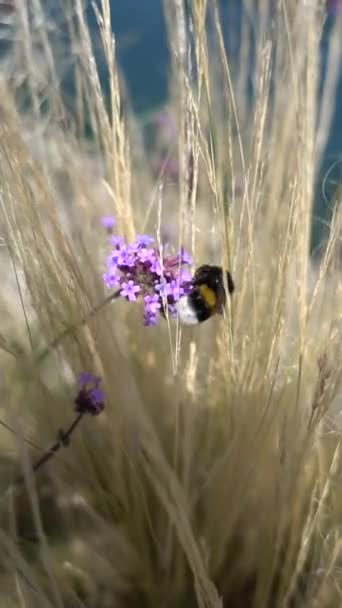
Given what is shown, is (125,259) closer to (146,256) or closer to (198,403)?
(146,256)

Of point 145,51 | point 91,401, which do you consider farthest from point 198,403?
point 145,51

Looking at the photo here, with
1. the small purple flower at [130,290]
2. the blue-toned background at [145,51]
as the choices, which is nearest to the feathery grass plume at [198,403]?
the small purple flower at [130,290]

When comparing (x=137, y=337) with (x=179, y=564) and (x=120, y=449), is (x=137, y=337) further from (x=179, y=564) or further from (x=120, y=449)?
(x=179, y=564)

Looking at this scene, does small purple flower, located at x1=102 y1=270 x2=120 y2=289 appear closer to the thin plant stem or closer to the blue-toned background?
the thin plant stem

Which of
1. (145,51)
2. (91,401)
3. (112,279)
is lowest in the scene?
(91,401)

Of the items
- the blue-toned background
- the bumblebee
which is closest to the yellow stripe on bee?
the bumblebee

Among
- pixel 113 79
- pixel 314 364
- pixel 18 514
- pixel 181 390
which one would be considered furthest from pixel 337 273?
pixel 18 514

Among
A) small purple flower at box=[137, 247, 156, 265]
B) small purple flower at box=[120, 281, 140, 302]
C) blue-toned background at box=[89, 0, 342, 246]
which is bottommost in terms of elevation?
small purple flower at box=[120, 281, 140, 302]

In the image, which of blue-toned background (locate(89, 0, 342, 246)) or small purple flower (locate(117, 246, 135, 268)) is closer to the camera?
small purple flower (locate(117, 246, 135, 268))
